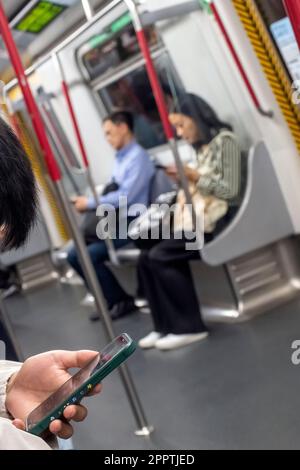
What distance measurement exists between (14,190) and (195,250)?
9.29 feet

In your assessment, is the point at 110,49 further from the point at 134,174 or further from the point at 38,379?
the point at 38,379

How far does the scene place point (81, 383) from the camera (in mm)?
807

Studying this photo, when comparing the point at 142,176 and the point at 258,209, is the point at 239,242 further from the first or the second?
the point at 142,176

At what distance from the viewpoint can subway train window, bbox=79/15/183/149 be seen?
5246 millimetres

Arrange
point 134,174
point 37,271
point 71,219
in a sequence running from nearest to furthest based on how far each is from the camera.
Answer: point 71,219 < point 134,174 < point 37,271

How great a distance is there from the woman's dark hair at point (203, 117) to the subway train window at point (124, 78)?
125cm

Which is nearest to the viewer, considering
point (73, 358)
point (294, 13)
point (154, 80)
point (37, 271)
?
point (73, 358)

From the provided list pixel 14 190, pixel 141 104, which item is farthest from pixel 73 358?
pixel 141 104

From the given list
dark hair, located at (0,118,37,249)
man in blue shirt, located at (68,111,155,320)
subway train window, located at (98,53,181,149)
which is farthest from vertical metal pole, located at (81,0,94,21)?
subway train window, located at (98,53,181,149)

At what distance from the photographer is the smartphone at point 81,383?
0.78 meters

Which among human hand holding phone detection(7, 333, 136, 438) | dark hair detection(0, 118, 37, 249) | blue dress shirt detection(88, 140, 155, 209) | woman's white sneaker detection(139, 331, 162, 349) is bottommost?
woman's white sneaker detection(139, 331, 162, 349)

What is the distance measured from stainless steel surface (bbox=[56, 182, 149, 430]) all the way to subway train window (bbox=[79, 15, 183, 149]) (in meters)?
2.64

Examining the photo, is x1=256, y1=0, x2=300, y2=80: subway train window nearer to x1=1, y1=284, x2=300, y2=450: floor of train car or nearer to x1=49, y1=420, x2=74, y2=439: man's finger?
x1=1, y1=284, x2=300, y2=450: floor of train car

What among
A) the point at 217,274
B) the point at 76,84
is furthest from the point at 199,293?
the point at 76,84
